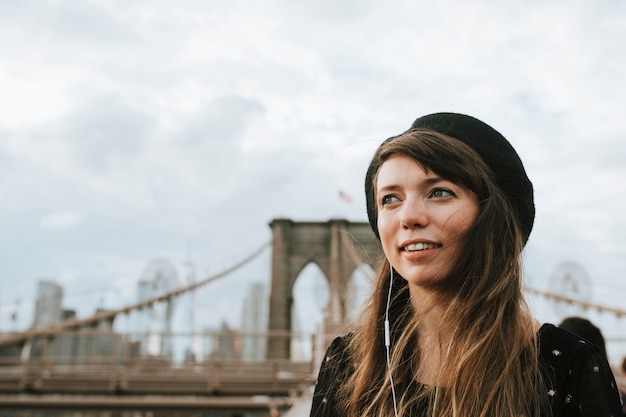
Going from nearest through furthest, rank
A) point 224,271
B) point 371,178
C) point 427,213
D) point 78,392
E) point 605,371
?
point 605,371
point 427,213
point 371,178
point 78,392
point 224,271

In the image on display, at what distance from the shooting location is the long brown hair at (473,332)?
962 millimetres

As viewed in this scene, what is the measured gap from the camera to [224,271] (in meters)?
28.3

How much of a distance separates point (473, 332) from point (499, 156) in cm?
31

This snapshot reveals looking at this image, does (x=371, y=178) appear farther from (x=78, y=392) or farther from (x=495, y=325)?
(x=78, y=392)

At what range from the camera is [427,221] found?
1.04 m

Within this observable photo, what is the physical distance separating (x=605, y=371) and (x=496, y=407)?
17 centimetres

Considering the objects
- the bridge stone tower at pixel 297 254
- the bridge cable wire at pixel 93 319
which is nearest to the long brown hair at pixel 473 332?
the bridge cable wire at pixel 93 319

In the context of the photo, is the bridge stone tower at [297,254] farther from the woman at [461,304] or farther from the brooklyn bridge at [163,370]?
the woman at [461,304]

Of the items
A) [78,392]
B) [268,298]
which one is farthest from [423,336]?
[268,298]

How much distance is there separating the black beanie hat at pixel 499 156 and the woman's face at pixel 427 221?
0.08 meters

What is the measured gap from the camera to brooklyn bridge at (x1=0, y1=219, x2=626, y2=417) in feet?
24.8

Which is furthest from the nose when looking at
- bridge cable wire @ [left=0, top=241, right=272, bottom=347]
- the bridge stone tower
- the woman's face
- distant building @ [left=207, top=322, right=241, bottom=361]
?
the bridge stone tower

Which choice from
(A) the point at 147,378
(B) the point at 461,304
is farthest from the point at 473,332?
(A) the point at 147,378

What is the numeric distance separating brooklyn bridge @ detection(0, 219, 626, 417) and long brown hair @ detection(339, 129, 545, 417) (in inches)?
10.8
